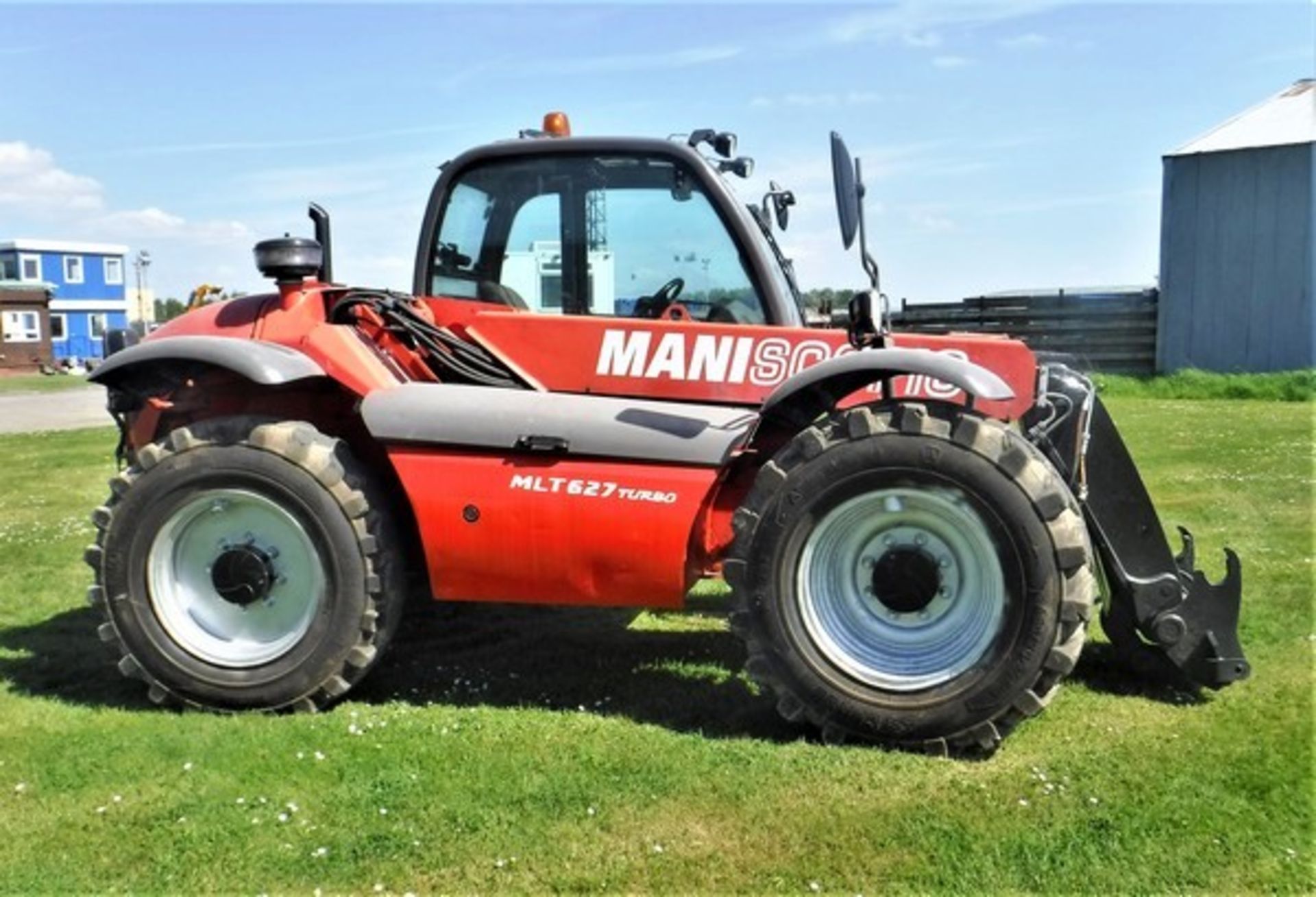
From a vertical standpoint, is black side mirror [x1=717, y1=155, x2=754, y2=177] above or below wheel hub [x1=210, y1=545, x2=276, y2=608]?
above

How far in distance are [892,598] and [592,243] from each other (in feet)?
6.54

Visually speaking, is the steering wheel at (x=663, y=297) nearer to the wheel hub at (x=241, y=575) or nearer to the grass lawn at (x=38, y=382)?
the wheel hub at (x=241, y=575)

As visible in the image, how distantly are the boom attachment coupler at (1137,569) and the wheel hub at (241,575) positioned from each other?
3.05 metres

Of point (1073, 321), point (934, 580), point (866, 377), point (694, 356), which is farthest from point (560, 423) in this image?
point (1073, 321)

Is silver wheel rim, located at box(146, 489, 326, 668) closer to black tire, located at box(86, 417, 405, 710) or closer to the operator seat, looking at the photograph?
black tire, located at box(86, 417, 405, 710)

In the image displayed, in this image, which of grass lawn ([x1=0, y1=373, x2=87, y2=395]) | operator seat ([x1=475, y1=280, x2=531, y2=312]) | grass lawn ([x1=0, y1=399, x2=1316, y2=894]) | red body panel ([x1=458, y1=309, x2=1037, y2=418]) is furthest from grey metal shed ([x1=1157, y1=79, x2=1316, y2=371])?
→ grass lawn ([x1=0, y1=373, x2=87, y2=395])

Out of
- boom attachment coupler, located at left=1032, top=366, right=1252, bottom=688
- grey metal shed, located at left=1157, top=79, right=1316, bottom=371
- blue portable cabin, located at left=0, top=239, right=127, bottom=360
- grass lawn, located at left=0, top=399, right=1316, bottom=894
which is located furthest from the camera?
blue portable cabin, located at left=0, top=239, right=127, bottom=360

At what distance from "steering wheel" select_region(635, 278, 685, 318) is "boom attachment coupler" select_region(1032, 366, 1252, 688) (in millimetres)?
1535

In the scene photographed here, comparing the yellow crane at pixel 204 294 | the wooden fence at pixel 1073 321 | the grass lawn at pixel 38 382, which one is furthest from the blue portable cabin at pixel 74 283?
the yellow crane at pixel 204 294

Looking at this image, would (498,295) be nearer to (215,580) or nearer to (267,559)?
(267,559)

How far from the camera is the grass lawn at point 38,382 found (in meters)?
32.4

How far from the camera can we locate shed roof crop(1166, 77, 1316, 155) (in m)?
21.2

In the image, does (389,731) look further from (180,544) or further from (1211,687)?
(1211,687)

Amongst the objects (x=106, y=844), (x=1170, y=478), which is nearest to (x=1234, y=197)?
(x=1170, y=478)
